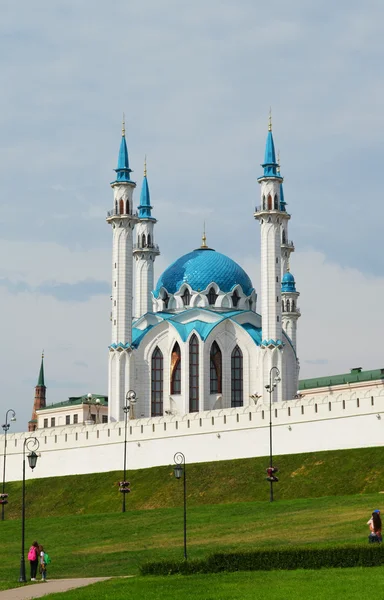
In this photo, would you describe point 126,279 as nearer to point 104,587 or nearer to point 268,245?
point 268,245

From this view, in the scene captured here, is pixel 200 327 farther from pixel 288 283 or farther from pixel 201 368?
pixel 288 283

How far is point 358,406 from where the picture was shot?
248 ft

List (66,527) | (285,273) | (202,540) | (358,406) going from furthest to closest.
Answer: (285,273), (358,406), (66,527), (202,540)

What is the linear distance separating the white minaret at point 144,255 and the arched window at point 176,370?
34.2ft

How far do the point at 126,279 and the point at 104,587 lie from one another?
223ft

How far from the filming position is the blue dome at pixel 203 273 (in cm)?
11200

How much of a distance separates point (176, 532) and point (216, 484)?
22170 millimetres

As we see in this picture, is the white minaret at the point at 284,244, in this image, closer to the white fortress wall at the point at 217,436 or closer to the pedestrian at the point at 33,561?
the white fortress wall at the point at 217,436

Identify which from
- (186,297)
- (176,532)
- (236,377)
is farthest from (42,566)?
(186,297)

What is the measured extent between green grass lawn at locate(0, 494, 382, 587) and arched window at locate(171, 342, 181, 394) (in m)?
37.8

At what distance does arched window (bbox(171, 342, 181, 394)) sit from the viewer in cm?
10594

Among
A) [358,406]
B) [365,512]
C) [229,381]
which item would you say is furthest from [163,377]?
[365,512]

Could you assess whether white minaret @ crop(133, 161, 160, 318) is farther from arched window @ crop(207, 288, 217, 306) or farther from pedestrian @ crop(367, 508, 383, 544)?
pedestrian @ crop(367, 508, 383, 544)

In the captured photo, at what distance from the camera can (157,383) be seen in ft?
349
